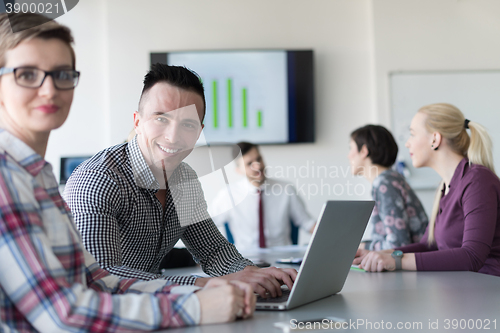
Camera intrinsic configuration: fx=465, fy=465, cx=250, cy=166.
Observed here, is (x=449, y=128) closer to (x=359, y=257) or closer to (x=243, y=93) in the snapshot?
(x=359, y=257)

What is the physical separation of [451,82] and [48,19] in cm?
389

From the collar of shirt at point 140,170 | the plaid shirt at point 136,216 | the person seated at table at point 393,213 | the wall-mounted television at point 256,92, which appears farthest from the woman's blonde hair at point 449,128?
the wall-mounted television at point 256,92

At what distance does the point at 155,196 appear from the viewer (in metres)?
1.43

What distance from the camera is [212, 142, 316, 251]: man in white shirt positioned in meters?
3.61

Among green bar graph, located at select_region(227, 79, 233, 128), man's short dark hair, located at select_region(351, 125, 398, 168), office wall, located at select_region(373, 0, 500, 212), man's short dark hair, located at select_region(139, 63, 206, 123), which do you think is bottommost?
man's short dark hair, located at select_region(351, 125, 398, 168)

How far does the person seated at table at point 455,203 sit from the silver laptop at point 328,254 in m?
0.49

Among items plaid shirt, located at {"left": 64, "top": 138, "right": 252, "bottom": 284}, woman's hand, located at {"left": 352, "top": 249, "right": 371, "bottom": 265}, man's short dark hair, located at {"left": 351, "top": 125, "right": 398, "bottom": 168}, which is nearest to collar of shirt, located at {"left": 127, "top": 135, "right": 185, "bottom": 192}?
plaid shirt, located at {"left": 64, "top": 138, "right": 252, "bottom": 284}

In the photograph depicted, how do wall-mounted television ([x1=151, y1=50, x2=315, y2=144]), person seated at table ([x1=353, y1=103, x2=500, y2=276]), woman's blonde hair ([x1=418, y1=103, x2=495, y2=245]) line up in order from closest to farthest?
person seated at table ([x1=353, y1=103, x2=500, y2=276])
woman's blonde hair ([x1=418, y1=103, x2=495, y2=245])
wall-mounted television ([x1=151, y1=50, x2=315, y2=144])

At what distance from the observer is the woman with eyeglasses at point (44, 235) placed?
688mm

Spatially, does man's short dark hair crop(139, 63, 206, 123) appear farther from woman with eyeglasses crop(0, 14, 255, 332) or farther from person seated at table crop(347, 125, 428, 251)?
person seated at table crop(347, 125, 428, 251)

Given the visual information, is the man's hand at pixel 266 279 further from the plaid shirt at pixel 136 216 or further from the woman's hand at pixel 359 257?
the woman's hand at pixel 359 257

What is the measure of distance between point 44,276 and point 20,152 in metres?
0.22

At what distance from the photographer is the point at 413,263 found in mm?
1602

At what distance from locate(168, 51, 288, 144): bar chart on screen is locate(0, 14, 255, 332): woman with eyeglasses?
122 inches
